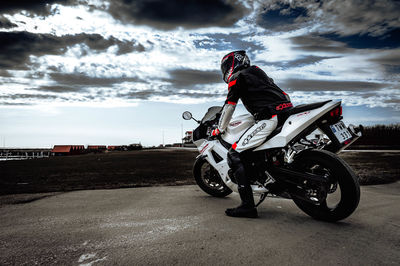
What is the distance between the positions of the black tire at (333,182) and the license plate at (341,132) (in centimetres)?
25

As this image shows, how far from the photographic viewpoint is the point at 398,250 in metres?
2.15

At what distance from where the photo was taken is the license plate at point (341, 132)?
2891mm

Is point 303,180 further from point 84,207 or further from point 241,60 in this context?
point 84,207

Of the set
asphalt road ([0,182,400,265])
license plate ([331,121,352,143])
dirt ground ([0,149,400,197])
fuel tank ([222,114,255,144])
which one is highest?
fuel tank ([222,114,255,144])

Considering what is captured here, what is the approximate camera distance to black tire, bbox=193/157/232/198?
452 cm

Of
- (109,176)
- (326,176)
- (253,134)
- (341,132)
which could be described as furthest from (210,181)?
(109,176)

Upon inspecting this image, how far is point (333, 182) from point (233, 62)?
1991 millimetres

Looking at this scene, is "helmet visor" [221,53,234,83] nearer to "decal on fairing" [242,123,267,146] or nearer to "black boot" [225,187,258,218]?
"decal on fairing" [242,123,267,146]

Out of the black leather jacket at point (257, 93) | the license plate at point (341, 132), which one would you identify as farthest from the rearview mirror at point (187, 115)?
the license plate at point (341, 132)

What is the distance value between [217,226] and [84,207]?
2089 millimetres

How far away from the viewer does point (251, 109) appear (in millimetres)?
3490

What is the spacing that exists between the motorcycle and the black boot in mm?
130

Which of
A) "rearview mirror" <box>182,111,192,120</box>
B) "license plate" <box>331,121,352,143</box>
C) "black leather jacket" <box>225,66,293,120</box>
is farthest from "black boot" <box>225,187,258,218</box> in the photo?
"rearview mirror" <box>182,111,192,120</box>

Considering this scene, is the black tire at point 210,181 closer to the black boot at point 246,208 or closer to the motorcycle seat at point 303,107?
the black boot at point 246,208
